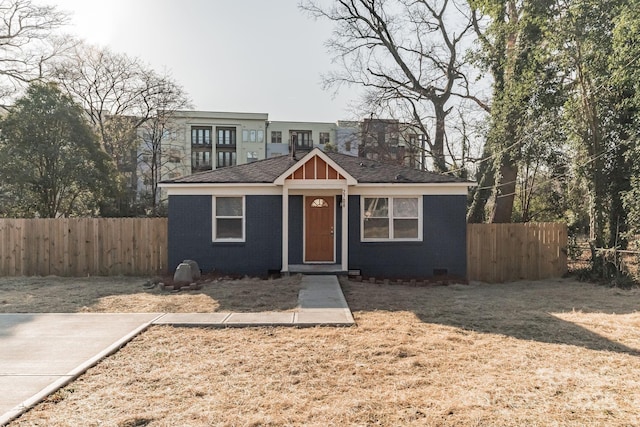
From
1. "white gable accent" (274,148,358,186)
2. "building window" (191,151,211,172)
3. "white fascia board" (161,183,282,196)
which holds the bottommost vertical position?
"white fascia board" (161,183,282,196)

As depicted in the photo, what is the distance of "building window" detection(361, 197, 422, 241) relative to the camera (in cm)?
1345

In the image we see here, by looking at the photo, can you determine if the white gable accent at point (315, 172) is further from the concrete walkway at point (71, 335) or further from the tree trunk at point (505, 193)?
the tree trunk at point (505, 193)

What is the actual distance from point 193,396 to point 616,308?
899 centimetres

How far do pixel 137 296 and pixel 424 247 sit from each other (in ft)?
27.0

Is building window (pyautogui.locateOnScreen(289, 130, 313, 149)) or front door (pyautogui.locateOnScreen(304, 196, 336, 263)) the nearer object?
front door (pyautogui.locateOnScreen(304, 196, 336, 263))

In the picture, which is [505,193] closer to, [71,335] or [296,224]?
[296,224]

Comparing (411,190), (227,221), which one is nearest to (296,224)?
(227,221)

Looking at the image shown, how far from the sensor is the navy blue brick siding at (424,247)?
43.8 ft

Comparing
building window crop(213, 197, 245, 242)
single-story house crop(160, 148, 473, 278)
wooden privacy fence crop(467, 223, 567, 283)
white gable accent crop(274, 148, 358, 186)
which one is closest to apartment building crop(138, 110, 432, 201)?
wooden privacy fence crop(467, 223, 567, 283)

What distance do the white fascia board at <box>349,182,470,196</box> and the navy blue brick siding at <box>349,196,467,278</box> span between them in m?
0.16

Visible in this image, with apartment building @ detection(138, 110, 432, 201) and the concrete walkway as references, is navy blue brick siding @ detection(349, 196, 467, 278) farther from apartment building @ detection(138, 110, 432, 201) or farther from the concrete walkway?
apartment building @ detection(138, 110, 432, 201)

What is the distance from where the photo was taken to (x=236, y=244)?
13211mm

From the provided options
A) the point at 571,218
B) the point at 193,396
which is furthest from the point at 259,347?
the point at 571,218

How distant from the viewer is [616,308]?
916 centimetres
